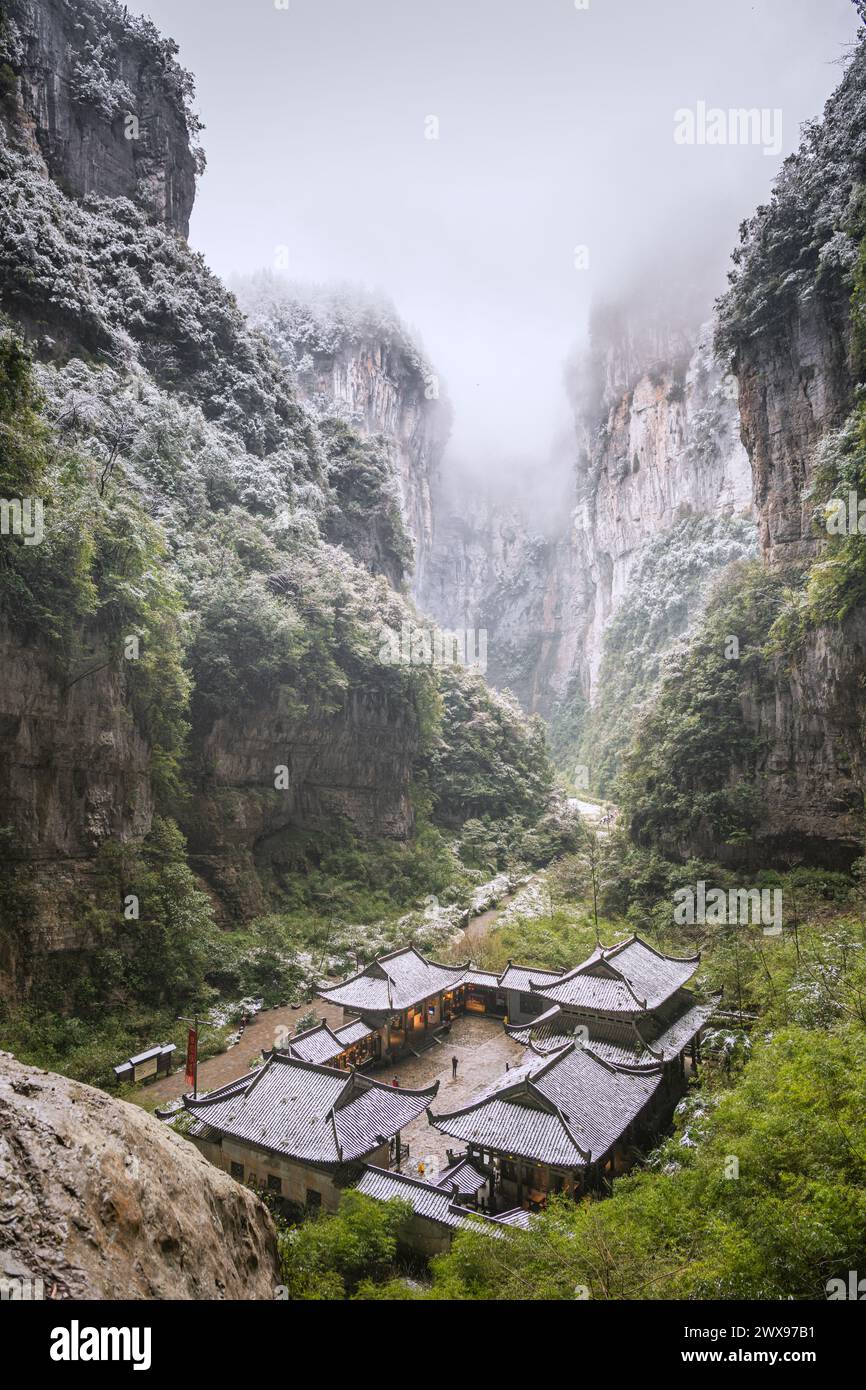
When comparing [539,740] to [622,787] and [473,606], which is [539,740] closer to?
[622,787]

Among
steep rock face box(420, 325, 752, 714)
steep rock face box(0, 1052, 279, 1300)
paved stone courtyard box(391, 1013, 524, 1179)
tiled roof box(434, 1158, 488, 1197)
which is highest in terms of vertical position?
steep rock face box(420, 325, 752, 714)

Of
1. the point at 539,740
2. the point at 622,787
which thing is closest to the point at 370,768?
the point at 622,787

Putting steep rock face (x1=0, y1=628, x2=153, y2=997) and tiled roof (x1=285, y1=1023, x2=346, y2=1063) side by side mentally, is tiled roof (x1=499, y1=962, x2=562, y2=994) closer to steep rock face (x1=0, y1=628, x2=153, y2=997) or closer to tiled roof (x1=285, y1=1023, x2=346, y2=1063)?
tiled roof (x1=285, y1=1023, x2=346, y2=1063)

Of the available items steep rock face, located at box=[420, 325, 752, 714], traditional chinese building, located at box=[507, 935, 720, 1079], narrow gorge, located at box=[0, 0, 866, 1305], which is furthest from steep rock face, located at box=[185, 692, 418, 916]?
steep rock face, located at box=[420, 325, 752, 714]

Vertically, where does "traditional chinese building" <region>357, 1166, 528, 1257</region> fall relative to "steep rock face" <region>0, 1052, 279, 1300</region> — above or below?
below

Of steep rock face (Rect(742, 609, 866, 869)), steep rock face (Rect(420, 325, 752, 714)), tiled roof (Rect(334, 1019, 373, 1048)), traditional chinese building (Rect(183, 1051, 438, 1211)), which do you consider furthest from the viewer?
steep rock face (Rect(420, 325, 752, 714))

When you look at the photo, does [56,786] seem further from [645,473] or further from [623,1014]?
[645,473]

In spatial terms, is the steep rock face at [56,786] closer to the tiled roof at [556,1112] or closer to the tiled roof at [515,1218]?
the tiled roof at [556,1112]

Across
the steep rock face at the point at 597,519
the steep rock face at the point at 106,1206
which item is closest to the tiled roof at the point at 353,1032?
the steep rock face at the point at 106,1206
